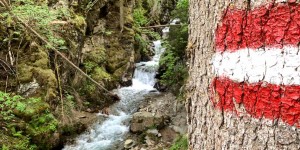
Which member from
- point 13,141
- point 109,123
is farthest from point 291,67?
point 109,123

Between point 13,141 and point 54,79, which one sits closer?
point 13,141

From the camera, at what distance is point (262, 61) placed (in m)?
0.68

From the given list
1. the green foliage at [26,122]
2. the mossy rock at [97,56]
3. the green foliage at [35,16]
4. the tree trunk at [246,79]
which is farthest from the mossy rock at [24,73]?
the tree trunk at [246,79]

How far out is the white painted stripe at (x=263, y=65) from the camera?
0.62m

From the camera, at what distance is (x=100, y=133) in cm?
724

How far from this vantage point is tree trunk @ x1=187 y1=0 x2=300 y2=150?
2.09 ft

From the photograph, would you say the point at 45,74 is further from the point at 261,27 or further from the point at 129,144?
the point at 261,27

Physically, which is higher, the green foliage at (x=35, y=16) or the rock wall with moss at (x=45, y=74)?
the green foliage at (x=35, y=16)

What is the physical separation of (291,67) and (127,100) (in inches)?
356

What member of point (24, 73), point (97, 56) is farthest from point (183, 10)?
point (24, 73)

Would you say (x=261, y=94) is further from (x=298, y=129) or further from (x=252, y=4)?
(x=252, y=4)

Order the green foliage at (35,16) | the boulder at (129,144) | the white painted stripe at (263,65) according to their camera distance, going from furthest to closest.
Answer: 1. the boulder at (129,144)
2. the green foliage at (35,16)
3. the white painted stripe at (263,65)

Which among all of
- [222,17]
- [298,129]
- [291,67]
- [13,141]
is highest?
[222,17]

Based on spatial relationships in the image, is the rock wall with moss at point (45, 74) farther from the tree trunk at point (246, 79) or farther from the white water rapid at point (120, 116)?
the tree trunk at point (246, 79)
